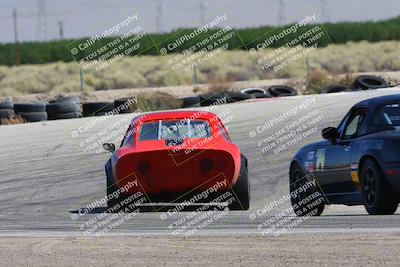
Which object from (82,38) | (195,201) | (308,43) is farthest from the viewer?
(82,38)

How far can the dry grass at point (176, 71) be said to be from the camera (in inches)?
2375

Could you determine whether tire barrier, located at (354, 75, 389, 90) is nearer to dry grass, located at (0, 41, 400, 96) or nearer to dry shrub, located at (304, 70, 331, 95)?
dry shrub, located at (304, 70, 331, 95)

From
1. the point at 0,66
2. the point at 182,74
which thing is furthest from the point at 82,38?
the point at 182,74

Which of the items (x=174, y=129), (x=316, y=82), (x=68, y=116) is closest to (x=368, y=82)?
(x=316, y=82)

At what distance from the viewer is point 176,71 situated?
61562 mm

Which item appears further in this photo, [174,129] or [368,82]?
[368,82]

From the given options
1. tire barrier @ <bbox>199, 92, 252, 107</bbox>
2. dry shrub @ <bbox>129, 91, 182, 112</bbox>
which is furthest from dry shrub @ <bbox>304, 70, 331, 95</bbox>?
dry shrub @ <bbox>129, 91, 182, 112</bbox>

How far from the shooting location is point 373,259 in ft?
29.2

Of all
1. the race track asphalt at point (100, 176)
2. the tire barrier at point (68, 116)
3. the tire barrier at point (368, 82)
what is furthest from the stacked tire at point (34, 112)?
the tire barrier at point (368, 82)

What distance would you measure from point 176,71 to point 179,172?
47.1m

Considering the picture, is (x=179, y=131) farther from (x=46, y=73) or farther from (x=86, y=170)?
(x=46, y=73)

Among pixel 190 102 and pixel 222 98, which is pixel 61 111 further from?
pixel 222 98

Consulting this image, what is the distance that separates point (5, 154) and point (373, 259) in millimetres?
14430

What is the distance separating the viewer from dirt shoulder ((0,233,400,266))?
9.05 meters
